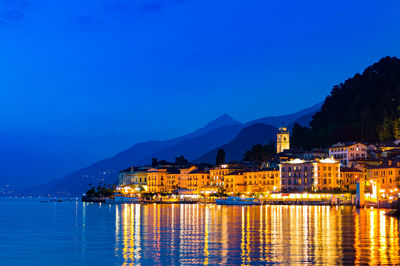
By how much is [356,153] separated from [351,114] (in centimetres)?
3708

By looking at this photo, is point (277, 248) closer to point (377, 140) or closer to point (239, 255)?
point (239, 255)

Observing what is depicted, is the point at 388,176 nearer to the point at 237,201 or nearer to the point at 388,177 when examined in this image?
the point at 388,177

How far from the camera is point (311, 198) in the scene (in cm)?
12725

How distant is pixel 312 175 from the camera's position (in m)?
129

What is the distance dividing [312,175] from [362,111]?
1590 inches

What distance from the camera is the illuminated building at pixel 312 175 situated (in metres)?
128

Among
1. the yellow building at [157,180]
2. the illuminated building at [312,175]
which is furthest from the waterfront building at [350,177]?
the yellow building at [157,180]

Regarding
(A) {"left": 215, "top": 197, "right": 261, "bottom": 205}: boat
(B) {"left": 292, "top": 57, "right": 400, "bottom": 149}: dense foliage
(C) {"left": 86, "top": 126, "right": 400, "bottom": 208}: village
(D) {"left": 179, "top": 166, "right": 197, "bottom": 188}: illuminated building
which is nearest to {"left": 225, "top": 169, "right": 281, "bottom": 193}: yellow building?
(C) {"left": 86, "top": 126, "right": 400, "bottom": 208}: village

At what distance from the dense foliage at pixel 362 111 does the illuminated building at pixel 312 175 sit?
83.5ft

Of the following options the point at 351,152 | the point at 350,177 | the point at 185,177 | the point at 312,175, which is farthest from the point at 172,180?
the point at 350,177

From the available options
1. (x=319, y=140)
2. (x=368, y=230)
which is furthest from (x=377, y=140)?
(x=368, y=230)

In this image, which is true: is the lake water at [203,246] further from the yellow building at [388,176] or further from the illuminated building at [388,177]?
the yellow building at [388,176]

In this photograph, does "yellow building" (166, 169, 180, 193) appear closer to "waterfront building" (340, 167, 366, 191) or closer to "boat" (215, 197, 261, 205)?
"boat" (215, 197, 261, 205)

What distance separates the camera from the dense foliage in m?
158
